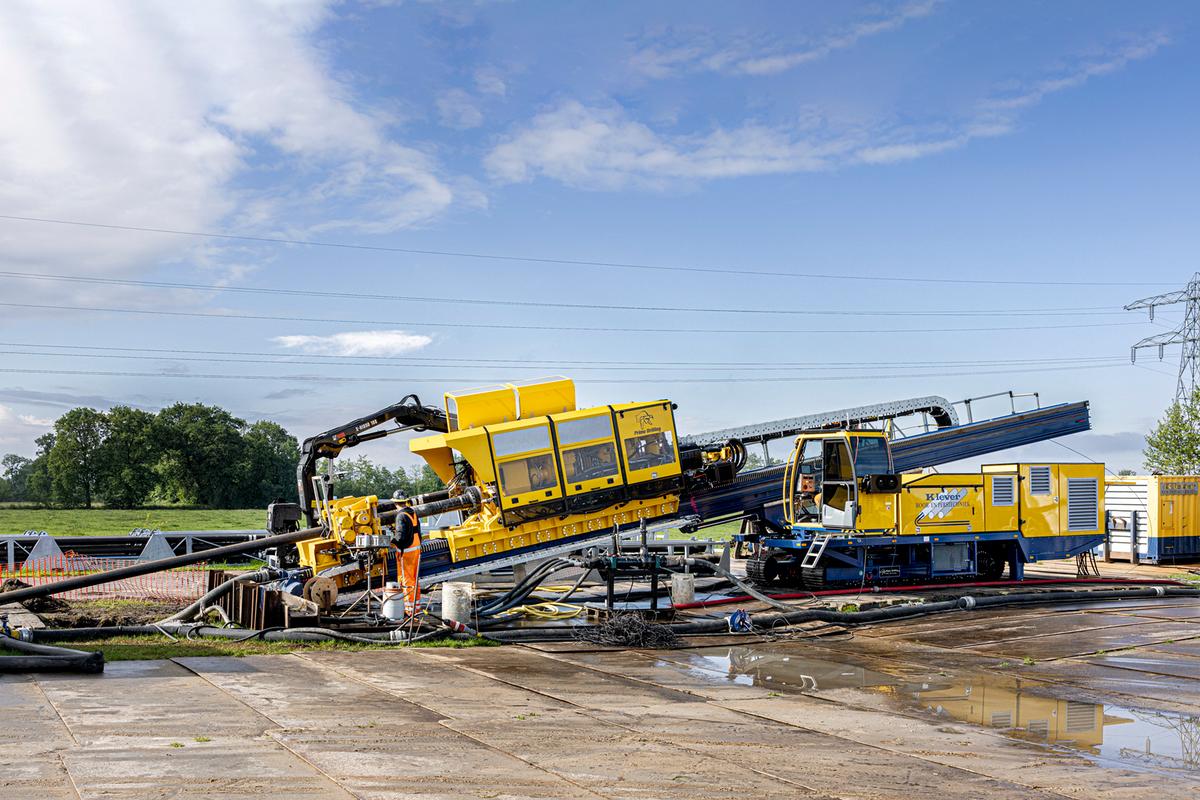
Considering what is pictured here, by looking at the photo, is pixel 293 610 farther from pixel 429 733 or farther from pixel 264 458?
pixel 264 458

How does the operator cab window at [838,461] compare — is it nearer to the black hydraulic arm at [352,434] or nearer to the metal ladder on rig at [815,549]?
the metal ladder on rig at [815,549]

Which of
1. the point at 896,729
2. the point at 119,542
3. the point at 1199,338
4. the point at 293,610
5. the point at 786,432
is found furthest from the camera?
the point at 1199,338

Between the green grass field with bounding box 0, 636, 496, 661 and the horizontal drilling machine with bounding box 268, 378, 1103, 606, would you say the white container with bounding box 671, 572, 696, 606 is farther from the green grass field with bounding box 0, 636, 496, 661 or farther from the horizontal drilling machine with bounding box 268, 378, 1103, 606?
the green grass field with bounding box 0, 636, 496, 661

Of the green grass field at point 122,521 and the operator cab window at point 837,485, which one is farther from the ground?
the operator cab window at point 837,485

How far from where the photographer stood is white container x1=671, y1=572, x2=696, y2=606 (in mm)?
18234

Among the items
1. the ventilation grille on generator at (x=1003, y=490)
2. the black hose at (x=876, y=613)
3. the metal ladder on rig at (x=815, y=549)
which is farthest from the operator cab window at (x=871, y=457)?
the ventilation grille on generator at (x=1003, y=490)

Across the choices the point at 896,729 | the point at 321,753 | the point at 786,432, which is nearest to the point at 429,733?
the point at 321,753

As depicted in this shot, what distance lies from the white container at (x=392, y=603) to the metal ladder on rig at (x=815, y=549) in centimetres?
834

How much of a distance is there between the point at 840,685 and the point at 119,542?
21.5 m

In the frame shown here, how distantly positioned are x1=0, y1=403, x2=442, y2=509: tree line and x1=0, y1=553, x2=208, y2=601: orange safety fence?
1677 inches

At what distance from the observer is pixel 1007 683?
41.1 ft

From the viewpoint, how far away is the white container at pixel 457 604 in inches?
622

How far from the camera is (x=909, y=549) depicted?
72.2 feet

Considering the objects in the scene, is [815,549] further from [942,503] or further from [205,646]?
[205,646]
